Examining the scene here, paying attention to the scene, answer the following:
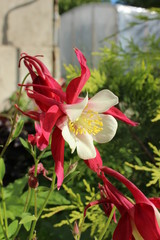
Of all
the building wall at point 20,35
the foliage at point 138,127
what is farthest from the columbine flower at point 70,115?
the building wall at point 20,35

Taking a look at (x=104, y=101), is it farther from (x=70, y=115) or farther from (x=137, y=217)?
(x=137, y=217)

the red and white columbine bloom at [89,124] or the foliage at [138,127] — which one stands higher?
the red and white columbine bloom at [89,124]

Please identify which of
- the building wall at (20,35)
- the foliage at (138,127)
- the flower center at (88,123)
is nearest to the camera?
the flower center at (88,123)

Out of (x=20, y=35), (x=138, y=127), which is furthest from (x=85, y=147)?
(x=20, y=35)

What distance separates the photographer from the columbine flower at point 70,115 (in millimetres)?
553

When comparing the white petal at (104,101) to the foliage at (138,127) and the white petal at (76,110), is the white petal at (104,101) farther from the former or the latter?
the foliage at (138,127)

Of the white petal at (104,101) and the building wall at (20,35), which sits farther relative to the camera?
A: the building wall at (20,35)

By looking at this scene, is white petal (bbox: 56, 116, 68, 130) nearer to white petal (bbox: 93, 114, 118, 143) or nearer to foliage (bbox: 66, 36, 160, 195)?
white petal (bbox: 93, 114, 118, 143)

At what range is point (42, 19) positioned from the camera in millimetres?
→ 4078

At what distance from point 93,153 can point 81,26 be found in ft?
27.7

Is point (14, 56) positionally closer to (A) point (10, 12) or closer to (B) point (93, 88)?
(A) point (10, 12)

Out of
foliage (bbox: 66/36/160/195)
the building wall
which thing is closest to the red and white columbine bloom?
foliage (bbox: 66/36/160/195)

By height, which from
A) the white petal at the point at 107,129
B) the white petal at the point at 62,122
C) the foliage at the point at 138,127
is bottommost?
the foliage at the point at 138,127

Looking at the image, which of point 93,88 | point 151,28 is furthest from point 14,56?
point 151,28
